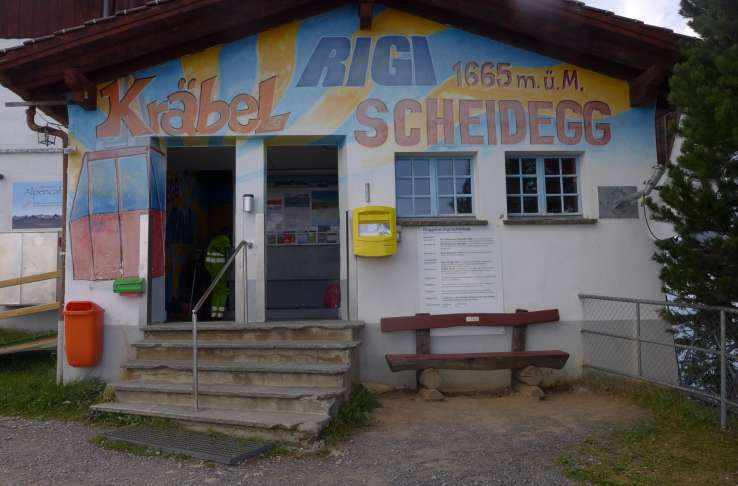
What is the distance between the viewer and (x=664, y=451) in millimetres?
4727

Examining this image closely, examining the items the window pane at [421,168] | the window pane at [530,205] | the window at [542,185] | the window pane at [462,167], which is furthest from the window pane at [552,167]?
the window pane at [421,168]

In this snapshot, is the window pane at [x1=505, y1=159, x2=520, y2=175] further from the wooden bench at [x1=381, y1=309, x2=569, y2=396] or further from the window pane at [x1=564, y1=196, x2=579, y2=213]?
the wooden bench at [x1=381, y1=309, x2=569, y2=396]

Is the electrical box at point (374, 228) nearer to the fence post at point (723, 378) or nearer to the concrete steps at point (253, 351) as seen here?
the concrete steps at point (253, 351)

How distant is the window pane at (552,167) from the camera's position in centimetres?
746

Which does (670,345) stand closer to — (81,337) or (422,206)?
(422,206)

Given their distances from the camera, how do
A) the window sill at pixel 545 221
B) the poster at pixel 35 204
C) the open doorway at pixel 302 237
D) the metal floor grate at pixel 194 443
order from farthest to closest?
the poster at pixel 35 204 < the open doorway at pixel 302 237 < the window sill at pixel 545 221 < the metal floor grate at pixel 194 443

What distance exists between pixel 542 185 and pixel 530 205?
309 millimetres

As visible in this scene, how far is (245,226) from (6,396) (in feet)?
10.8

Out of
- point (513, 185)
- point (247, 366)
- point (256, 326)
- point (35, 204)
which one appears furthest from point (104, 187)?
point (513, 185)

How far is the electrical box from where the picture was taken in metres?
6.71

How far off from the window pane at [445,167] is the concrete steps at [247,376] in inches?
90.5

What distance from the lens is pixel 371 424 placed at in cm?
556

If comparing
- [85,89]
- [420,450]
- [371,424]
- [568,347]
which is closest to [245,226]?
[85,89]

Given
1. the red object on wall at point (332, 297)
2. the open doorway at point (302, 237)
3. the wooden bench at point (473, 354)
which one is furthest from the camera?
A: the open doorway at point (302, 237)
